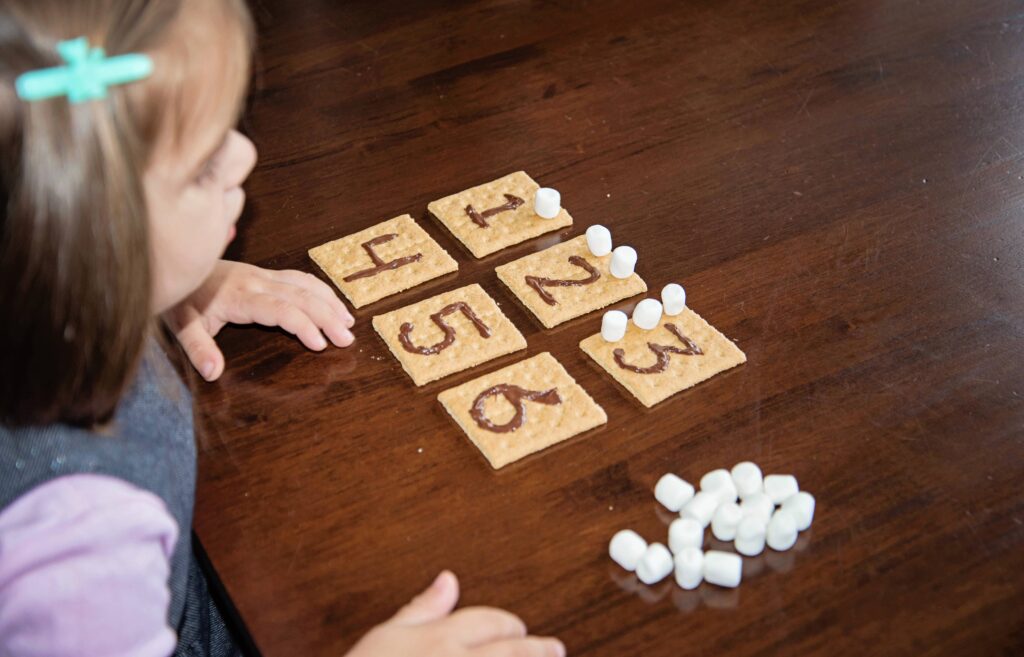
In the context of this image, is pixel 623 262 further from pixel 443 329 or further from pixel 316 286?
pixel 316 286

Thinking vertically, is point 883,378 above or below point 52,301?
below

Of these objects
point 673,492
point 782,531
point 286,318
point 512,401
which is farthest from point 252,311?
point 782,531

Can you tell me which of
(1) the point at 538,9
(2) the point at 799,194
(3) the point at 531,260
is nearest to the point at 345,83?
(1) the point at 538,9

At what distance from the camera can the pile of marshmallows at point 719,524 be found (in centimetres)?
99

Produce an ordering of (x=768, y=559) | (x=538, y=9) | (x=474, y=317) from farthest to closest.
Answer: (x=538, y=9) → (x=474, y=317) → (x=768, y=559)

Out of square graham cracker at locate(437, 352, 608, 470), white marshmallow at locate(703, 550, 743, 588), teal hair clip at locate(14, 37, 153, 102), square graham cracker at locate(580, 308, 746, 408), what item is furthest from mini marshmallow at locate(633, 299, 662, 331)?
teal hair clip at locate(14, 37, 153, 102)

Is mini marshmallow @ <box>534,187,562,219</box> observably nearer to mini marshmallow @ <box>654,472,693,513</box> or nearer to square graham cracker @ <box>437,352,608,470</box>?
square graham cracker @ <box>437,352,608,470</box>

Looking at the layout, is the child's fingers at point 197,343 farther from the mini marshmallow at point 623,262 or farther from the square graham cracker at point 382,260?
the mini marshmallow at point 623,262

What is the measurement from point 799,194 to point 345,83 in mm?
701

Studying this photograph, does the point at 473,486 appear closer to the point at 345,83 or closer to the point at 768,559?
the point at 768,559

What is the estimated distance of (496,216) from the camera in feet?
4.66

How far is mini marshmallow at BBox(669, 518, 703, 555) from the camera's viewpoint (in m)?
1.01

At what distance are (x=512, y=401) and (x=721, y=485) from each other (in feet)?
0.80

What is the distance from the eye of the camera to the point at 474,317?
1280 millimetres
